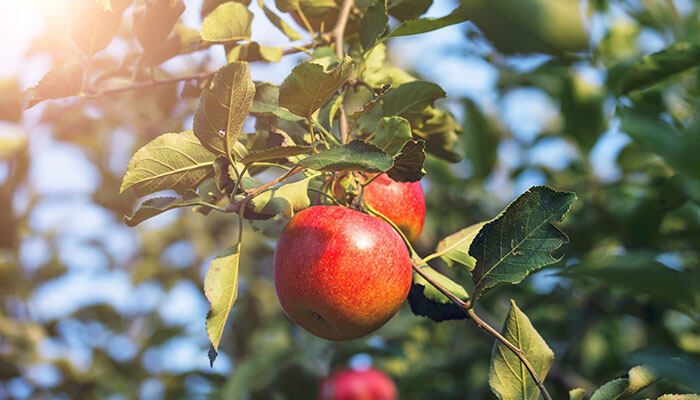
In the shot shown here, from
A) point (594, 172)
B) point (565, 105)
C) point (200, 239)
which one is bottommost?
point (200, 239)

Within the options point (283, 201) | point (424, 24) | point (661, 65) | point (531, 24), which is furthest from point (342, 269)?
point (661, 65)

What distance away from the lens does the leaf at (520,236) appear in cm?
79

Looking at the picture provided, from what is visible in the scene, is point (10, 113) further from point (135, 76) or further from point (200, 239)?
point (135, 76)

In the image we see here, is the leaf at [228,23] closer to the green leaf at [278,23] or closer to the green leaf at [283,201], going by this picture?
the green leaf at [278,23]

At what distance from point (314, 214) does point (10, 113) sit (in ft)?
6.73

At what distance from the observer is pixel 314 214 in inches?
33.9

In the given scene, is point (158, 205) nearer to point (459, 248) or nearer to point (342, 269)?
point (342, 269)

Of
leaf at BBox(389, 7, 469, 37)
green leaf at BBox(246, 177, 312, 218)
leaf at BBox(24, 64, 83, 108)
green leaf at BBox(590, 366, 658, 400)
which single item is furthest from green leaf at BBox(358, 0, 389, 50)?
green leaf at BBox(590, 366, 658, 400)

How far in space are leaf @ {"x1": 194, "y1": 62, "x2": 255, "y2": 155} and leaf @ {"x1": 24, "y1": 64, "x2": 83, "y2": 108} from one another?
0.37 metres

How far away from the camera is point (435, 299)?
88 cm

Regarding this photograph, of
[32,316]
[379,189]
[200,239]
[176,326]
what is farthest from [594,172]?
[32,316]

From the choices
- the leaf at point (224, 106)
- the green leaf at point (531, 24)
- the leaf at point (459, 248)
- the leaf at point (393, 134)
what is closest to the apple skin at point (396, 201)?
the leaf at point (459, 248)

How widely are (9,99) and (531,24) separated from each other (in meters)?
2.58

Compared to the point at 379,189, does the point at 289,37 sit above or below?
above
